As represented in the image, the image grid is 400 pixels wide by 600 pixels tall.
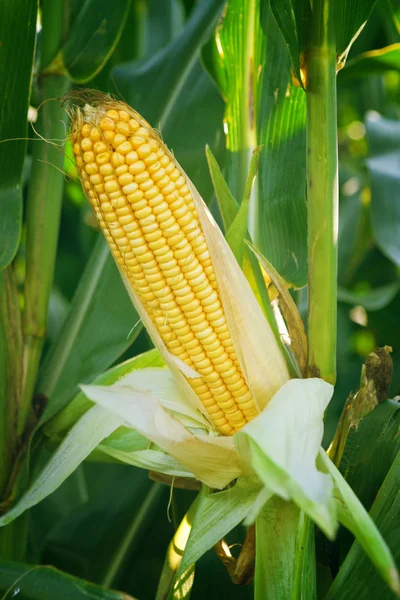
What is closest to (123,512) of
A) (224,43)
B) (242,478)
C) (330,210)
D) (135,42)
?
(242,478)

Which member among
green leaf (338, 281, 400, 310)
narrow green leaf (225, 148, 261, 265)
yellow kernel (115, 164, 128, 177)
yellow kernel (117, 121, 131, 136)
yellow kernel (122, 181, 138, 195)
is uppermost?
yellow kernel (117, 121, 131, 136)

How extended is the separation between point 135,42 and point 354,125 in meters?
1.19

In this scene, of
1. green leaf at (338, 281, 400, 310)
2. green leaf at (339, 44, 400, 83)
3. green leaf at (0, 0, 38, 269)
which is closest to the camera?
green leaf at (0, 0, 38, 269)

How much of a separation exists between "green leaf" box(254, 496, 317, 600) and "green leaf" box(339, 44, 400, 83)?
2.63ft

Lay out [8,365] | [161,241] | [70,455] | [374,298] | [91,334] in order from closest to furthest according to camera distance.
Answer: [161,241] < [70,455] < [8,365] < [91,334] < [374,298]

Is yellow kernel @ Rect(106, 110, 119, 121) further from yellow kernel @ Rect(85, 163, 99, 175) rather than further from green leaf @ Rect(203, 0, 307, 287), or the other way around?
green leaf @ Rect(203, 0, 307, 287)

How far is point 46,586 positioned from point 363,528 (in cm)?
39

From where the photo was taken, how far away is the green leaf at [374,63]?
1088 mm

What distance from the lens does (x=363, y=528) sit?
56 centimetres

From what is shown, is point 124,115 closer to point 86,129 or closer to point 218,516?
point 86,129

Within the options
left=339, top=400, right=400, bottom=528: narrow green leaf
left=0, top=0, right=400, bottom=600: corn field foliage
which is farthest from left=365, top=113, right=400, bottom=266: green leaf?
left=339, top=400, right=400, bottom=528: narrow green leaf

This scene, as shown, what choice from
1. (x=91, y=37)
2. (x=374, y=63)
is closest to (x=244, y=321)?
(x=91, y=37)

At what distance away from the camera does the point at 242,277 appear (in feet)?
2.33

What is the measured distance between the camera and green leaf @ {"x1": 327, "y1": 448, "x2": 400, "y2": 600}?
0.70 metres
